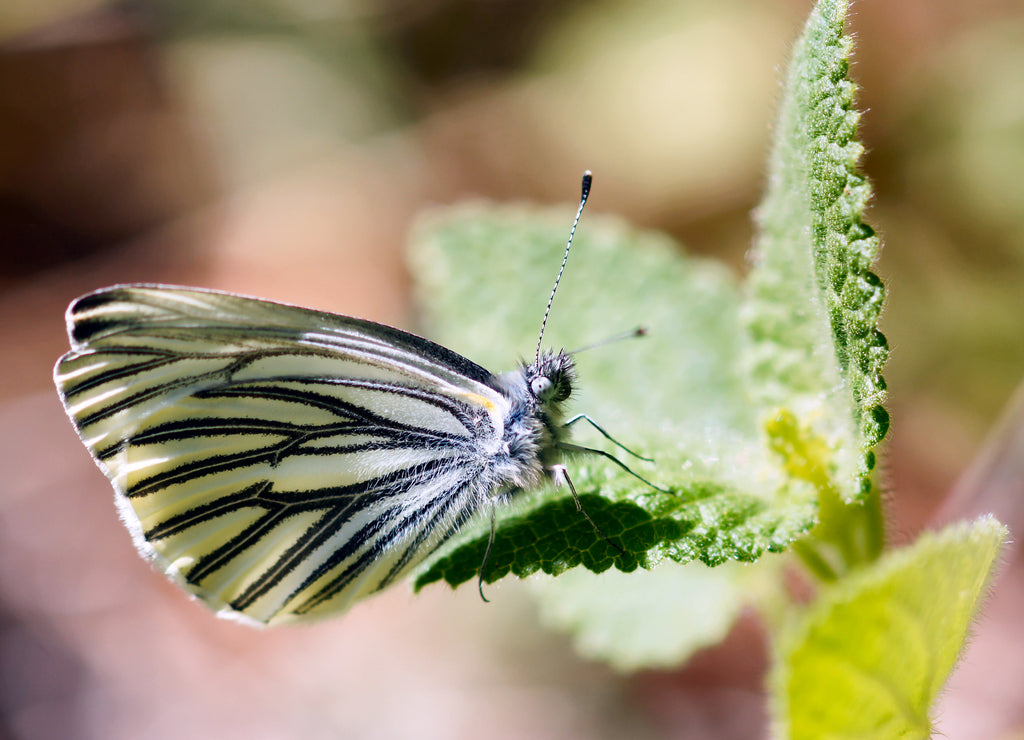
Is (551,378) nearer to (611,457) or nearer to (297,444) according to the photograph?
(611,457)

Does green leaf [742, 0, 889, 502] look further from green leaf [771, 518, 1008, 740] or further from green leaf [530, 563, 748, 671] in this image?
green leaf [530, 563, 748, 671]

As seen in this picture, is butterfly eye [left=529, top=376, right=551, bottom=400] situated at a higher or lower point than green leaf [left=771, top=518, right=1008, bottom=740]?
higher

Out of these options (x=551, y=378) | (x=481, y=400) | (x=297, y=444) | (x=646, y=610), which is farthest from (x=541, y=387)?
(x=646, y=610)

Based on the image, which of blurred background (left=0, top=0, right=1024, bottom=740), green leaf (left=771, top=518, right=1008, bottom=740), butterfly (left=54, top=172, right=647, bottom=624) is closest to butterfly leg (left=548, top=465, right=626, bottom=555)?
butterfly (left=54, top=172, right=647, bottom=624)

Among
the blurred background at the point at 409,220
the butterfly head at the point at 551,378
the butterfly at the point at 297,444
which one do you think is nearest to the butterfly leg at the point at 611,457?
the butterfly at the point at 297,444

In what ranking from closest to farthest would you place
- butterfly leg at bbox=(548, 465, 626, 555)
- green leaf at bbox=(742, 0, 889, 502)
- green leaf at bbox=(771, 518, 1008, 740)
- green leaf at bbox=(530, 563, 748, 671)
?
green leaf at bbox=(771, 518, 1008, 740), green leaf at bbox=(742, 0, 889, 502), butterfly leg at bbox=(548, 465, 626, 555), green leaf at bbox=(530, 563, 748, 671)

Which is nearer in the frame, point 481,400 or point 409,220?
point 481,400

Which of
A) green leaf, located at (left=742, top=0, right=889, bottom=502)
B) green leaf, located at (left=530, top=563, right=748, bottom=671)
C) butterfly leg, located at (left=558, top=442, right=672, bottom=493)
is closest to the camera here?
green leaf, located at (left=742, top=0, right=889, bottom=502)

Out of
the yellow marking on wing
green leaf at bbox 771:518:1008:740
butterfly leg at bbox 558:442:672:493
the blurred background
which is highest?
the blurred background
